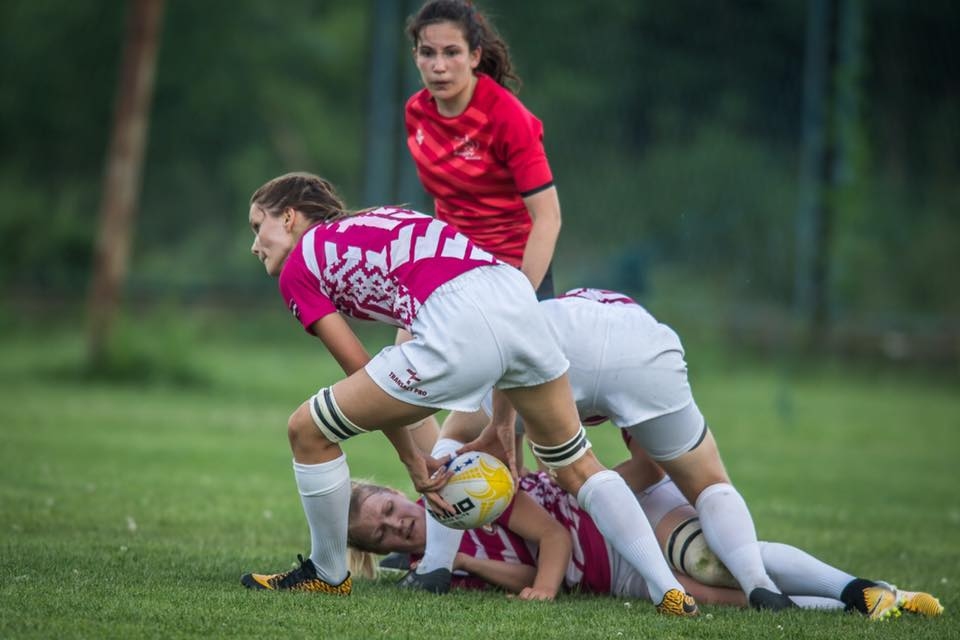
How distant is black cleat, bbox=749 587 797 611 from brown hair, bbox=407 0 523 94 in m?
2.31

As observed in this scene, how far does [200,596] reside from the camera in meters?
4.20

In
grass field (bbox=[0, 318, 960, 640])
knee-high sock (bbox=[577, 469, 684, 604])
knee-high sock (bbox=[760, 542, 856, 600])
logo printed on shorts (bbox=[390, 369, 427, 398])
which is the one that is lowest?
grass field (bbox=[0, 318, 960, 640])

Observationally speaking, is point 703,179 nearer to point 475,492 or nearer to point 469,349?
point 475,492

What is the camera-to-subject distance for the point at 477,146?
16.7 feet

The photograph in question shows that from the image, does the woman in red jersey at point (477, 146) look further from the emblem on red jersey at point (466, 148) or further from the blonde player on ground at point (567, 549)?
the blonde player on ground at point (567, 549)

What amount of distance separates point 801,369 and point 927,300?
2.51 m

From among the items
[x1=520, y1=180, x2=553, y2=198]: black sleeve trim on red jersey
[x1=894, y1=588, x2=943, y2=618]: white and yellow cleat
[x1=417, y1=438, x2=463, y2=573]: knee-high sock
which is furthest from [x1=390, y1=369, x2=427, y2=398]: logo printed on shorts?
[x1=894, y1=588, x2=943, y2=618]: white and yellow cleat

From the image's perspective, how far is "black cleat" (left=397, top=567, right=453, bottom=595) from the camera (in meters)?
4.69

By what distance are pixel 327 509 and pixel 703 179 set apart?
1170cm

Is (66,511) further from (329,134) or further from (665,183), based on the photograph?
(329,134)

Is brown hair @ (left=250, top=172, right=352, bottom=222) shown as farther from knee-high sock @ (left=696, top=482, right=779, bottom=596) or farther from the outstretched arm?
knee-high sock @ (left=696, top=482, right=779, bottom=596)

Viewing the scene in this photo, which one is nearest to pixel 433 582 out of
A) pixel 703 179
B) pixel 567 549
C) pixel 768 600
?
pixel 567 549

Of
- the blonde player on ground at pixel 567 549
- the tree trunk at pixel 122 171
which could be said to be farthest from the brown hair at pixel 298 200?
the tree trunk at pixel 122 171

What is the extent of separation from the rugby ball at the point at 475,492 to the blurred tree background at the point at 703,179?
915 centimetres
